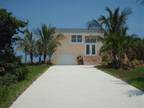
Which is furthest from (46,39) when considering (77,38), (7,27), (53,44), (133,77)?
(7,27)

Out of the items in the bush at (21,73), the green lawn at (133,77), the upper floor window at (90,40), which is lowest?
the green lawn at (133,77)

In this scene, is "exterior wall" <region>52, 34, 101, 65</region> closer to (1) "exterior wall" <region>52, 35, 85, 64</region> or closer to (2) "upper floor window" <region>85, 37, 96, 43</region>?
(1) "exterior wall" <region>52, 35, 85, 64</region>

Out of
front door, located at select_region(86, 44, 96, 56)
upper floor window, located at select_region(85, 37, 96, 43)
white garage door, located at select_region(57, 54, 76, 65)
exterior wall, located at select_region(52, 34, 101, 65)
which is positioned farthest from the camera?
upper floor window, located at select_region(85, 37, 96, 43)

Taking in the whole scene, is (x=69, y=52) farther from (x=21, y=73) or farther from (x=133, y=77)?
(x=21, y=73)

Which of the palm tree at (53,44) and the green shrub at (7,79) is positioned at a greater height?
the palm tree at (53,44)

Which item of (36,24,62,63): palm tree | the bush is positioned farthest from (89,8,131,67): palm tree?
the bush

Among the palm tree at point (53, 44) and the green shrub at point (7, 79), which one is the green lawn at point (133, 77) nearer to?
the green shrub at point (7, 79)

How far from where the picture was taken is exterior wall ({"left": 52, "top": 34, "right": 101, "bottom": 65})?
52159 mm

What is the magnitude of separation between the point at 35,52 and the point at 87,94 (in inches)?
1347

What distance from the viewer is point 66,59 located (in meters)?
52.3

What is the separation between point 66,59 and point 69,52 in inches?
48.1

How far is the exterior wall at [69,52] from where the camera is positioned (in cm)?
5216

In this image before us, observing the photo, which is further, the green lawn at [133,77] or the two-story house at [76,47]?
the two-story house at [76,47]

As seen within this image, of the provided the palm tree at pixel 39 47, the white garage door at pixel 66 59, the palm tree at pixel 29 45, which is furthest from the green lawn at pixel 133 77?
the white garage door at pixel 66 59
